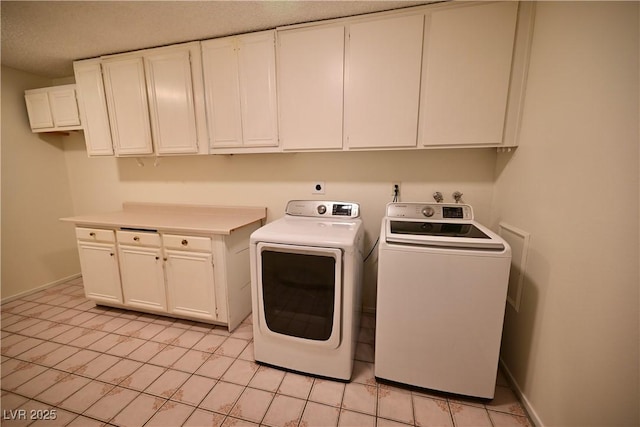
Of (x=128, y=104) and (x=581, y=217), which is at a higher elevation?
(x=128, y=104)

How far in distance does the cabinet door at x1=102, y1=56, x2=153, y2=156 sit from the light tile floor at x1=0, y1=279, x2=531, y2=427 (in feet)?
5.44

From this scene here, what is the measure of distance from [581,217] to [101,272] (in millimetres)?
3374

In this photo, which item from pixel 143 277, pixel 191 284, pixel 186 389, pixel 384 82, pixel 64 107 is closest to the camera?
pixel 186 389

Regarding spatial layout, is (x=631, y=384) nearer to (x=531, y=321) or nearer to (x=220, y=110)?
(x=531, y=321)

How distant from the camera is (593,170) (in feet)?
3.18

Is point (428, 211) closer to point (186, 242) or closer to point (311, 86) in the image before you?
point (311, 86)

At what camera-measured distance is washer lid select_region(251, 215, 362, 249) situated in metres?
1.35

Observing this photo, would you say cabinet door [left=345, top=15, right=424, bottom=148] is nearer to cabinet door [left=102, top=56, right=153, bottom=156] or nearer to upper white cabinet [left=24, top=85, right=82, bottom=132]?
cabinet door [left=102, top=56, right=153, bottom=156]

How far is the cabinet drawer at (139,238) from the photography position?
6.47 feet

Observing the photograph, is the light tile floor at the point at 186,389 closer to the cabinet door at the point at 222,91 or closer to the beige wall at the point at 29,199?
the beige wall at the point at 29,199

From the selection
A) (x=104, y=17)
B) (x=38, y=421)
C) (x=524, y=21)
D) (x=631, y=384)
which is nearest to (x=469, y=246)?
(x=631, y=384)

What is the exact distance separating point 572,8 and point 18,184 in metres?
4.58

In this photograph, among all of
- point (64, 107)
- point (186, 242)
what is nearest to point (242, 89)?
point (186, 242)

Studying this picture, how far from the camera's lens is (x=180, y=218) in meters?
2.29
